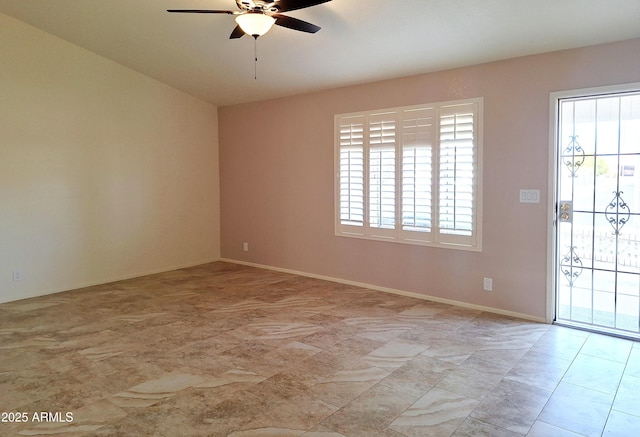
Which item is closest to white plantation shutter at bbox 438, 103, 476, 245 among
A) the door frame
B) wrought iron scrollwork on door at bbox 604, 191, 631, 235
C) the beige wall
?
the door frame

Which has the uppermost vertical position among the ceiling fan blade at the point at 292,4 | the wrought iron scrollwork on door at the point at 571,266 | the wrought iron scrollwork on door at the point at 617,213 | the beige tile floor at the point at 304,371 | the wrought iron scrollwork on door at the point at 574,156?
the ceiling fan blade at the point at 292,4

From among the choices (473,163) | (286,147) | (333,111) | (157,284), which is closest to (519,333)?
(473,163)

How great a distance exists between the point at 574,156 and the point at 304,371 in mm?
3219

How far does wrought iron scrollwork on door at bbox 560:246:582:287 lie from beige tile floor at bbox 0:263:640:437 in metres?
0.54

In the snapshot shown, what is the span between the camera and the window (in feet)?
15.4

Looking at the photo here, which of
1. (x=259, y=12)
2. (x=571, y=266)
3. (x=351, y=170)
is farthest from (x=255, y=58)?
(x=571, y=266)

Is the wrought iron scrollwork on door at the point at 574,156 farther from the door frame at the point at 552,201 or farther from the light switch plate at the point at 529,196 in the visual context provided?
the light switch plate at the point at 529,196

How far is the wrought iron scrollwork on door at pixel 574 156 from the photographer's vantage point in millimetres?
4137

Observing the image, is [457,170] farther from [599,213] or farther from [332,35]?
[332,35]

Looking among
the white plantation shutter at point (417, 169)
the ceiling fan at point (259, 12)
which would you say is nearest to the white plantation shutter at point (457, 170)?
the white plantation shutter at point (417, 169)

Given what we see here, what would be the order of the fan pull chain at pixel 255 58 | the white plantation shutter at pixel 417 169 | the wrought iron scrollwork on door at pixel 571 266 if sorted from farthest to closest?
1. the white plantation shutter at pixel 417 169
2. the fan pull chain at pixel 255 58
3. the wrought iron scrollwork on door at pixel 571 266

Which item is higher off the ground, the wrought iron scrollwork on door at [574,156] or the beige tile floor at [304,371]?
the wrought iron scrollwork on door at [574,156]

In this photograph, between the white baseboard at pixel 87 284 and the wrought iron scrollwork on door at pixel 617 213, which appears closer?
the wrought iron scrollwork on door at pixel 617 213

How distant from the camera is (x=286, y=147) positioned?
21.2 feet
